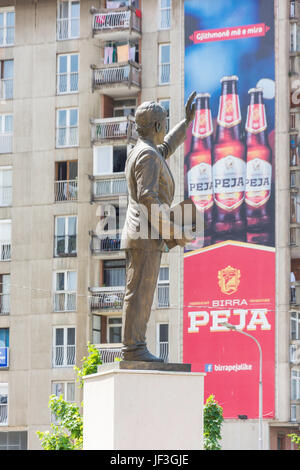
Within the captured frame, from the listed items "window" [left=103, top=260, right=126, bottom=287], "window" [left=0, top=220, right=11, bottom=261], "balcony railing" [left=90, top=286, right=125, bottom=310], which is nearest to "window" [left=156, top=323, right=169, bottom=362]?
"balcony railing" [left=90, top=286, right=125, bottom=310]

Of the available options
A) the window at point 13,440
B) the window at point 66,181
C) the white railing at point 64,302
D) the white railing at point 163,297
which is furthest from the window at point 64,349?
the window at point 66,181

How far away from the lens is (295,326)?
5772 centimetres

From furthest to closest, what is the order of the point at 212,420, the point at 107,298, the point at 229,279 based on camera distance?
the point at 107,298 → the point at 229,279 → the point at 212,420

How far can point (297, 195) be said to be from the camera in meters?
58.3

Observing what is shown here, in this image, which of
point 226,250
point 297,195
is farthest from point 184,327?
point 297,195

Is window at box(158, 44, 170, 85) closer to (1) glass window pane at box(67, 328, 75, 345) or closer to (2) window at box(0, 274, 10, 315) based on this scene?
(2) window at box(0, 274, 10, 315)

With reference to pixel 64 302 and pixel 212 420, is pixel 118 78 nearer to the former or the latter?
pixel 64 302

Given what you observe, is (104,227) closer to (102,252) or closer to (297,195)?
(102,252)

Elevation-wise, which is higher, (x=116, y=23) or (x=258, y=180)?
(x=116, y=23)

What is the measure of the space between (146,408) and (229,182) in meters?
46.3

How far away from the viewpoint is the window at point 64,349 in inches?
2378

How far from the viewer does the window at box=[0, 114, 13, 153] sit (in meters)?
63.7

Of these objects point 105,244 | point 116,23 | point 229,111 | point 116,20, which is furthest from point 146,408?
point 116,20

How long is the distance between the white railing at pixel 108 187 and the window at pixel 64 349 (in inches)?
275
